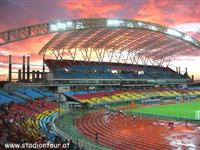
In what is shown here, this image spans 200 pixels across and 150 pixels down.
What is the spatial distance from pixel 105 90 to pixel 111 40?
11.2m

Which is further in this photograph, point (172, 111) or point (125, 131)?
point (172, 111)

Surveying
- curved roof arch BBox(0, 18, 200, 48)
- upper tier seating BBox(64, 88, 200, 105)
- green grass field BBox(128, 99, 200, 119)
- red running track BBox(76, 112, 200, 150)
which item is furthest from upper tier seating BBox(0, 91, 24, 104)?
green grass field BBox(128, 99, 200, 119)

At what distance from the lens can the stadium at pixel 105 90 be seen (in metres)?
29.2

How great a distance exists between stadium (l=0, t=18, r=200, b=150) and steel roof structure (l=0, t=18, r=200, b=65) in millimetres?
146

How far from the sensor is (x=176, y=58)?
287 ft

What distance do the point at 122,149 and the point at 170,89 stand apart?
57861mm

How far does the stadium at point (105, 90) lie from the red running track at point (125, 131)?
0.25 ft

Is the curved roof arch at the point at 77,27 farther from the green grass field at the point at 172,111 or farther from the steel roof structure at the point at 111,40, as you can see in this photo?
the green grass field at the point at 172,111

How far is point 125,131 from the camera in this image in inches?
1299

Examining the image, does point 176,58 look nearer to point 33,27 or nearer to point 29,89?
point 29,89

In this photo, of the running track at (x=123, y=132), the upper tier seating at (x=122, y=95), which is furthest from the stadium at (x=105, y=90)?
the upper tier seating at (x=122, y=95)

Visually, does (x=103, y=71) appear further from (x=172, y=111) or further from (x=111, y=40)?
(x=172, y=111)


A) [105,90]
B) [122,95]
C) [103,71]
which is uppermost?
[103,71]

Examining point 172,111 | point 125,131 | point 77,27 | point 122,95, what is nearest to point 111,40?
point 122,95
